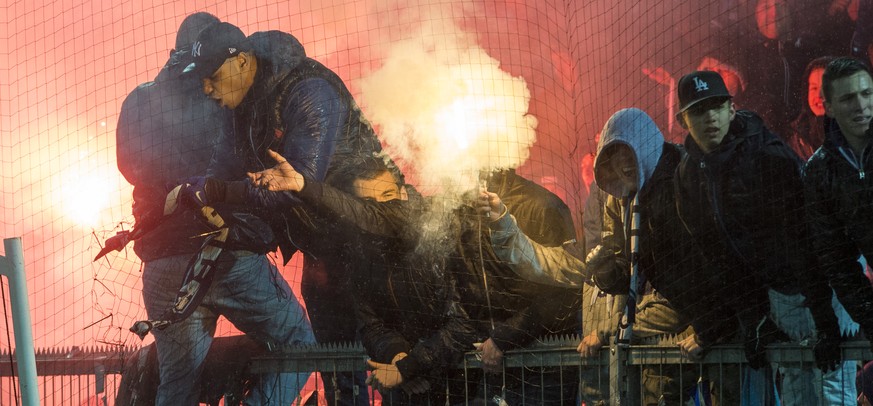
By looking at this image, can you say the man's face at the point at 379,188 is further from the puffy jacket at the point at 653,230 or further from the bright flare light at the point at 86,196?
the bright flare light at the point at 86,196

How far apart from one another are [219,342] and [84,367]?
1000 millimetres

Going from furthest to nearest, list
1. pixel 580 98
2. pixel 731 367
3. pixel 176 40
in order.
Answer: pixel 176 40 → pixel 580 98 → pixel 731 367

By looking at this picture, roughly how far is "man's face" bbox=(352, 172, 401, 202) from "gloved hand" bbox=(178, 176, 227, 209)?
2.81 feet

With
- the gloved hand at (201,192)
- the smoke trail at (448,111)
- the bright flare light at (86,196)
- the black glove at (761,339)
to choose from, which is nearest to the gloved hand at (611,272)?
the black glove at (761,339)

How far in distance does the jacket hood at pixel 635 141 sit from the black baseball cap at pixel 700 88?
24cm

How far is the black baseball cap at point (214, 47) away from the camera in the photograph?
289 inches

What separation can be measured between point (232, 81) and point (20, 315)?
9.28 feet

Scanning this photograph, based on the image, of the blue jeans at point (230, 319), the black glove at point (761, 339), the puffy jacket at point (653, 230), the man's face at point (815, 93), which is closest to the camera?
the black glove at point (761, 339)

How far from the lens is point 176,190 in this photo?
7.34 metres

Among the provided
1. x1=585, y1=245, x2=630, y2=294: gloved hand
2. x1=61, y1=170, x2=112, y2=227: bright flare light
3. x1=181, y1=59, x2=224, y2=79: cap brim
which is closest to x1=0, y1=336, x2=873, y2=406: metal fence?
x1=585, y1=245, x2=630, y2=294: gloved hand

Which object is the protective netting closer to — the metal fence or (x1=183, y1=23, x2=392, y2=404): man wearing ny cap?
(x1=183, y1=23, x2=392, y2=404): man wearing ny cap

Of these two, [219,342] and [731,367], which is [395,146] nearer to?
[219,342]

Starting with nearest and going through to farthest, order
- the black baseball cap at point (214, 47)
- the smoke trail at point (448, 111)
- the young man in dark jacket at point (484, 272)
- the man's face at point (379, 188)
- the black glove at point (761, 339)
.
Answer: the black glove at point (761, 339) → the young man in dark jacket at point (484, 272) → the smoke trail at point (448, 111) → the man's face at point (379, 188) → the black baseball cap at point (214, 47)

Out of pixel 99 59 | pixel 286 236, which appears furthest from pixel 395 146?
pixel 99 59
